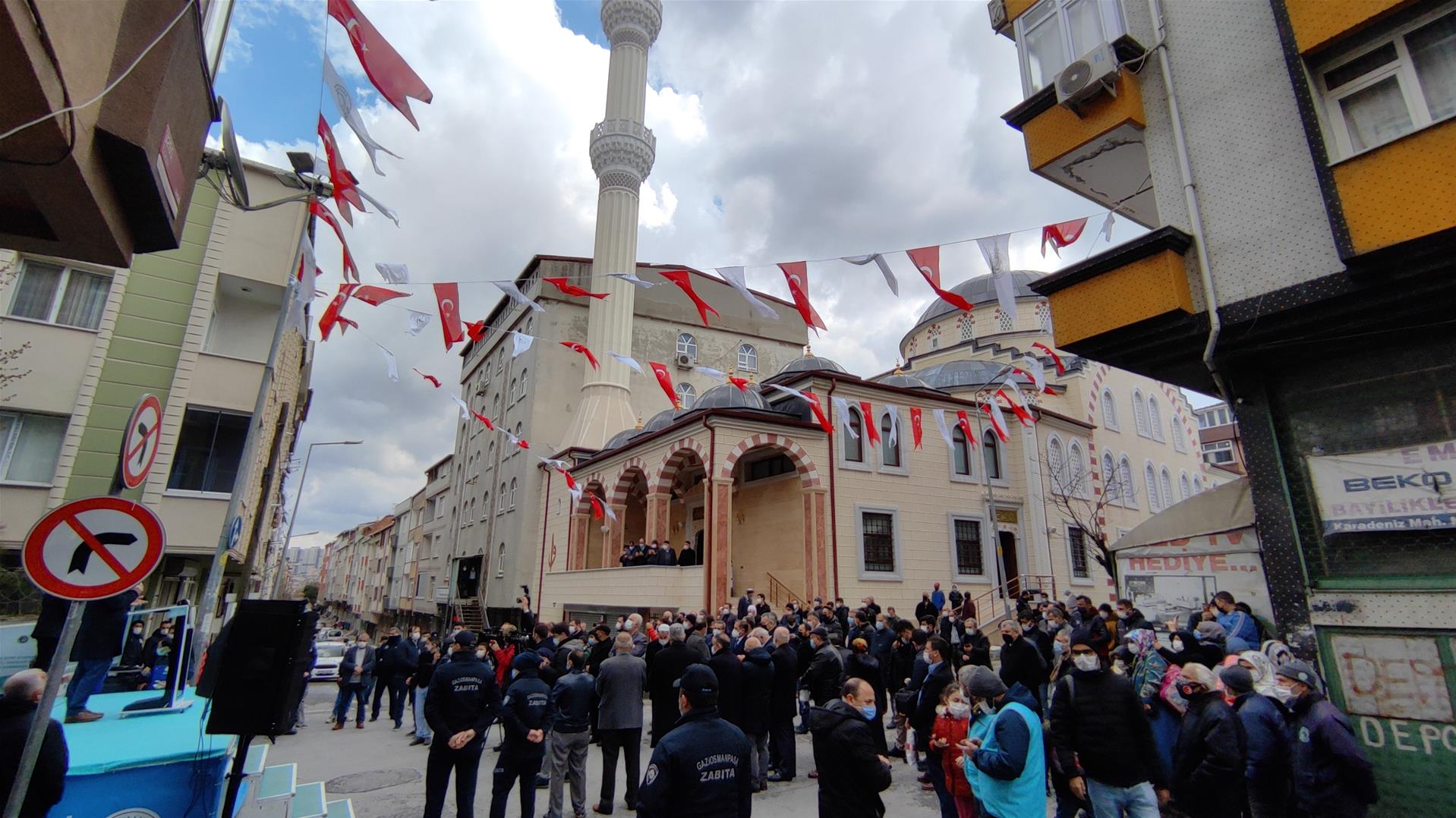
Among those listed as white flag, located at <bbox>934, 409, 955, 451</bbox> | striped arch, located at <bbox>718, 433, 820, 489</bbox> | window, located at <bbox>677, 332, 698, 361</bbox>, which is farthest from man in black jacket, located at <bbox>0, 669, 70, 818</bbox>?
window, located at <bbox>677, 332, 698, 361</bbox>

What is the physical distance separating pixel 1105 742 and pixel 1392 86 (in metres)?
6.80

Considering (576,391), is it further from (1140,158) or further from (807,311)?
(1140,158)

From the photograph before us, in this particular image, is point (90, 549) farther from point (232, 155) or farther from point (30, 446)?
point (30, 446)

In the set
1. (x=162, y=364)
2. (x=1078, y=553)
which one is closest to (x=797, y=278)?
(x=162, y=364)

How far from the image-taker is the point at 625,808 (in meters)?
6.86

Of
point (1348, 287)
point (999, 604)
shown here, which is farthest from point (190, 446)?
point (999, 604)

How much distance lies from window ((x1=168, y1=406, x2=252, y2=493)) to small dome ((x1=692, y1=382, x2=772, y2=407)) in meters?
11.1

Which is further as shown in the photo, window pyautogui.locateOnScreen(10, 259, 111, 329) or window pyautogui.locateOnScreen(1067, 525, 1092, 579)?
window pyautogui.locateOnScreen(1067, 525, 1092, 579)

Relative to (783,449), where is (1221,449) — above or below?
above

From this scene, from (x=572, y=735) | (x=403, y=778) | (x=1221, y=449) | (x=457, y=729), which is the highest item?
(x=1221, y=449)

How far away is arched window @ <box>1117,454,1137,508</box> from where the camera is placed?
2486 cm

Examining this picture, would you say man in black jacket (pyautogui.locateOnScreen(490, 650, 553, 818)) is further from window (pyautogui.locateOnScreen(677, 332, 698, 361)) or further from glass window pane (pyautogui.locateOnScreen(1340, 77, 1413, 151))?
window (pyautogui.locateOnScreen(677, 332, 698, 361))

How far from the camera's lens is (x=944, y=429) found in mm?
19141

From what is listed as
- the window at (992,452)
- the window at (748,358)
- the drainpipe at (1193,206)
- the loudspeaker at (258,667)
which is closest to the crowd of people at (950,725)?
the loudspeaker at (258,667)
